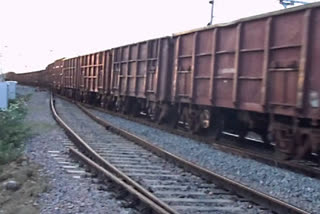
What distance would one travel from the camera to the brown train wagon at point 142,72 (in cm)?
1770

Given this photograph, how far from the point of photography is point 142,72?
66.6ft

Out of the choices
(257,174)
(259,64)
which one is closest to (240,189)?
(257,174)

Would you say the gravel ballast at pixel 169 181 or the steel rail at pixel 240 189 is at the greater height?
the steel rail at pixel 240 189

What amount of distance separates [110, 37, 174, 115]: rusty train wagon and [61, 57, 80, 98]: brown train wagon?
11.6 meters

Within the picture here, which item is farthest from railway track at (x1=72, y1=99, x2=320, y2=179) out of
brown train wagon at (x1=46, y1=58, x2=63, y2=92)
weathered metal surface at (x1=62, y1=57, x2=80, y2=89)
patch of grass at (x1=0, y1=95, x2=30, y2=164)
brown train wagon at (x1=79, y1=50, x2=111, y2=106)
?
brown train wagon at (x1=46, y1=58, x2=63, y2=92)

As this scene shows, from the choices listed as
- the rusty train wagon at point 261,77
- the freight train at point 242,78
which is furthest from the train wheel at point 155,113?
the rusty train wagon at point 261,77

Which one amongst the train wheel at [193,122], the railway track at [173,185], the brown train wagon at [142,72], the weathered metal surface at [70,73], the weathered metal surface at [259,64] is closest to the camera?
the railway track at [173,185]

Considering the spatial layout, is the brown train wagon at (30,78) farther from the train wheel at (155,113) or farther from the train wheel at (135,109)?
the train wheel at (155,113)

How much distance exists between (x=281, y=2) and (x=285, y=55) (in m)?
15.1

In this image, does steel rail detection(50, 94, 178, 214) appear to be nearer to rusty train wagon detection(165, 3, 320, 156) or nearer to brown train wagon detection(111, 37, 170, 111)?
rusty train wagon detection(165, 3, 320, 156)

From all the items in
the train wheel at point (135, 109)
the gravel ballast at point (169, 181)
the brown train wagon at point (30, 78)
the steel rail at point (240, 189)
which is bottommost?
the gravel ballast at point (169, 181)

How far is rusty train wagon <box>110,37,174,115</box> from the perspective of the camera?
17.7 meters

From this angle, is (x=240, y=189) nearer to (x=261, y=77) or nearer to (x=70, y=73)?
(x=261, y=77)

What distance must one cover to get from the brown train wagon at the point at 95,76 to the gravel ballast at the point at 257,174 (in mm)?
13906
